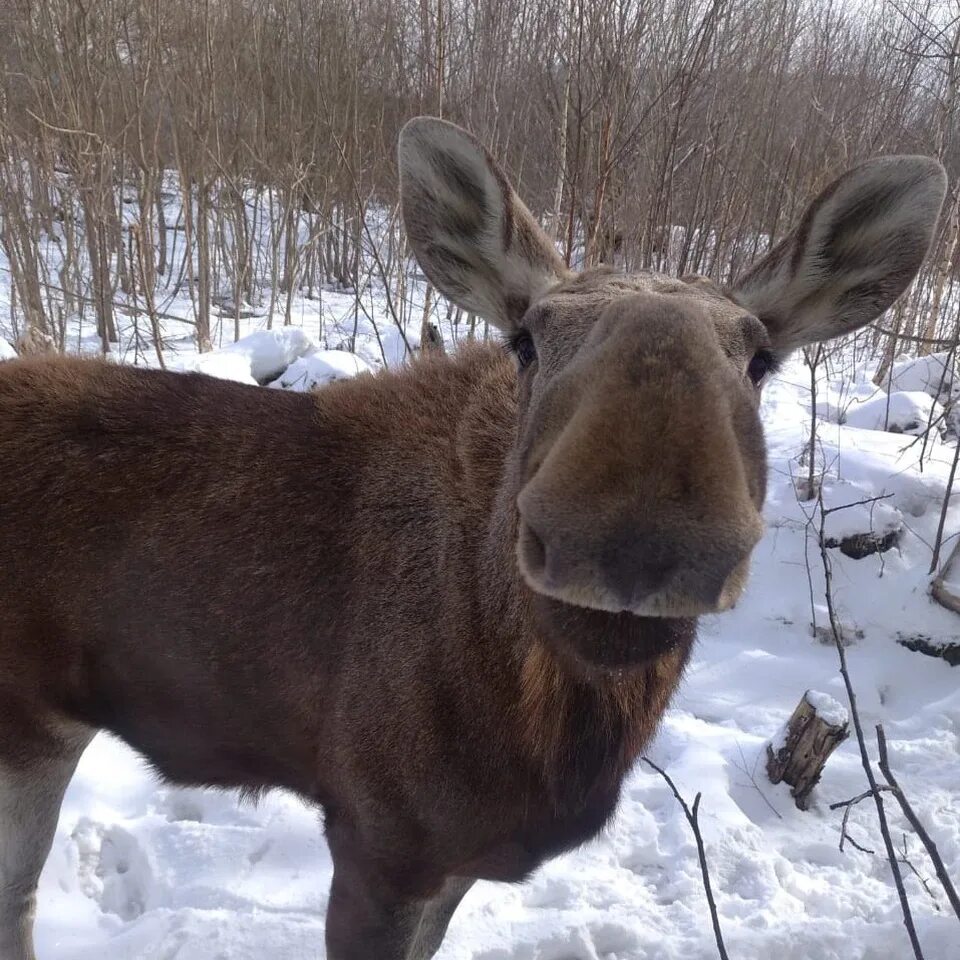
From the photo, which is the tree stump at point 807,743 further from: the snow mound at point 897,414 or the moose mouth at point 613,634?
the snow mound at point 897,414

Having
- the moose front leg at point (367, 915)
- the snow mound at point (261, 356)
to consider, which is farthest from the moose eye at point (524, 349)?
the snow mound at point (261, 356)

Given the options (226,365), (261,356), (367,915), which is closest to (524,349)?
(367,915)

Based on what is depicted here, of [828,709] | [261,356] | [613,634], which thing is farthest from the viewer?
[261,356]

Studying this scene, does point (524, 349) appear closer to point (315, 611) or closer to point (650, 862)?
point (315, 611)

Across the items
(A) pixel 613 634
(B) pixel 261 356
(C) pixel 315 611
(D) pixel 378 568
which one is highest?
(A) pixel 613 634

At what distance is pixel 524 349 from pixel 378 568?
2.98 ft

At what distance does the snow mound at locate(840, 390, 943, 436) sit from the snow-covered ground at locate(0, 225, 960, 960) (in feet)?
8.88

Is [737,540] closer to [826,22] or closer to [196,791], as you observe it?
[196,791]

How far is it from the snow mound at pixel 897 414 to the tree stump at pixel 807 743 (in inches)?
192

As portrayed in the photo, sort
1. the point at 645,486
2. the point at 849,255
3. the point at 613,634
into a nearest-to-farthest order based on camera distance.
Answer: the point at 645,486
the point at 613,634
the point at 849,255

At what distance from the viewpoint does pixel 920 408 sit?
8.28m

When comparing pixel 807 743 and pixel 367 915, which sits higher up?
pixel 367 915

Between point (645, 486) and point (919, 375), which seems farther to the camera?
point (919, 375)

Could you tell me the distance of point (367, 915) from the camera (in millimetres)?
2602
